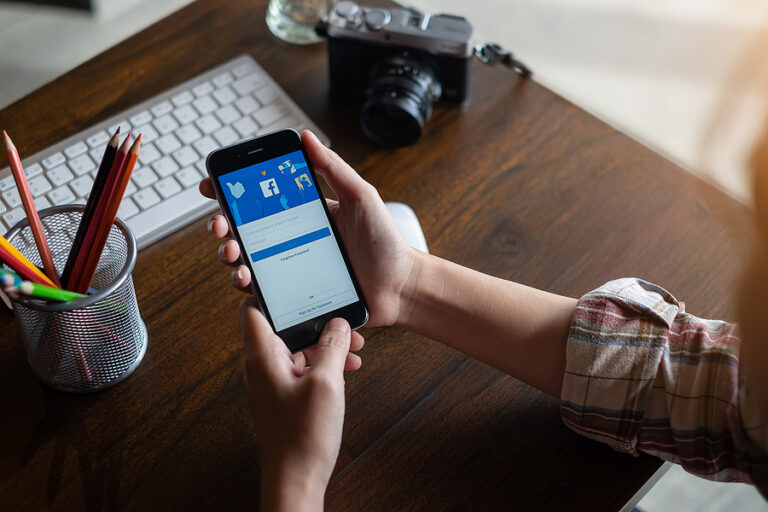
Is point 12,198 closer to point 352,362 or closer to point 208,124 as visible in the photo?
point 208,124

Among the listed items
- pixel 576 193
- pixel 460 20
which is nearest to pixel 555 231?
pixel 576 193

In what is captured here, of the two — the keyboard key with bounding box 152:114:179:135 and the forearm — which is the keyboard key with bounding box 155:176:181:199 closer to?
the keyboard key with bounding box 152:114:179:135

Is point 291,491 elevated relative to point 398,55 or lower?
lower

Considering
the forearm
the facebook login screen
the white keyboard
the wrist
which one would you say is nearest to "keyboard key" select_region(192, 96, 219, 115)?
the white keyboard

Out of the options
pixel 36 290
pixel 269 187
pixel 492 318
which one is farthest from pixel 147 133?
pixel 492 318

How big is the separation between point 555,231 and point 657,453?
27cm

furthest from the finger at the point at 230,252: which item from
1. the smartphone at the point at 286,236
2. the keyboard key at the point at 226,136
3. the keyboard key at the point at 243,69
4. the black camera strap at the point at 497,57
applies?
the black camera strap at the point at 497,57

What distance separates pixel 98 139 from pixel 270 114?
0.19 m

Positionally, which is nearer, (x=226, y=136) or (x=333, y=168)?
(x=333, y=168)

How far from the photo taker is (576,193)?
2.70 ft

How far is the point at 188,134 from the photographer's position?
2.69 feet

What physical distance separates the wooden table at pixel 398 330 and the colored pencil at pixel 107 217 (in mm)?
123

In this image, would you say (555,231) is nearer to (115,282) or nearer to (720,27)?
(115,282)

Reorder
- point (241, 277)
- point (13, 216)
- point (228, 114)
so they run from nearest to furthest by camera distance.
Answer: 1. point (241, 277)
2. point (13, 216)
3. point (228, 114)
